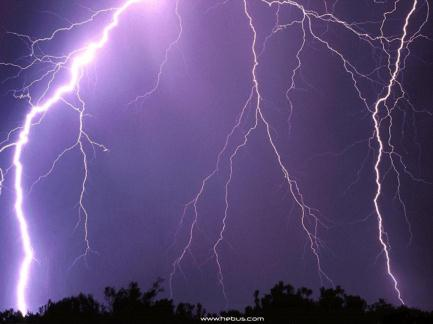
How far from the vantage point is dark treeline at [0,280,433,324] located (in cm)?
809

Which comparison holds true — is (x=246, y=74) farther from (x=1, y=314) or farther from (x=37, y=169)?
(x=1, y=314)

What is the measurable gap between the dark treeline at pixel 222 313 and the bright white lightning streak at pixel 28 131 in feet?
2.96

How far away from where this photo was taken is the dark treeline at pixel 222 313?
8086mm

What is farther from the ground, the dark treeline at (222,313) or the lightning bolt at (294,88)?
the lightning bolt at (294,88)

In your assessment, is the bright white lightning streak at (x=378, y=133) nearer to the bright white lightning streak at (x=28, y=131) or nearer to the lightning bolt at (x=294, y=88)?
the lightning bolt at (x=294, y=88)

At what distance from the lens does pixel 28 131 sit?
12336 millimetres

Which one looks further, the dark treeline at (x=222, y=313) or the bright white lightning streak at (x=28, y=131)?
the bright white lightning streak at (x=28, y=131)

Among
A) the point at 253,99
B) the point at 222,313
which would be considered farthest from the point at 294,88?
the point at 222,313

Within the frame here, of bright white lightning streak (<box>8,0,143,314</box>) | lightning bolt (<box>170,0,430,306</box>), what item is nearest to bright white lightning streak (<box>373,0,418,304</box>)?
lightning bolt (<box>170,0,430,306</box>)

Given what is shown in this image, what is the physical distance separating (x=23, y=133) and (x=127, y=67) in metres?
3.65

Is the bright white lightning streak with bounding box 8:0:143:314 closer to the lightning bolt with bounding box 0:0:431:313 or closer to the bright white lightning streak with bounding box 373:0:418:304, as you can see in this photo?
the lightning bolt with bounding box 0:0:431:313

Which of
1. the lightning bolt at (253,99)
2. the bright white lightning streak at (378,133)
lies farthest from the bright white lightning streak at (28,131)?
the bright white lightning streak at (378,133)

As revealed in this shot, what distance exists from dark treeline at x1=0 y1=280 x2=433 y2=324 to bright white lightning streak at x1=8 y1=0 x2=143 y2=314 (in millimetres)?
902

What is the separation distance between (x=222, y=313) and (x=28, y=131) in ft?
25.0
